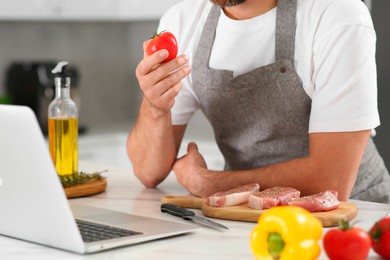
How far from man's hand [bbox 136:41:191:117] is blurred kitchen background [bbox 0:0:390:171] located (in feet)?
6.19

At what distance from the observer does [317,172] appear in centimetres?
199

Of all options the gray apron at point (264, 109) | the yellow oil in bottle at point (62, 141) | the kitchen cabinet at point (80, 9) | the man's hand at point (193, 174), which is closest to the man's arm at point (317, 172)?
the man's hand at point (193, 174)

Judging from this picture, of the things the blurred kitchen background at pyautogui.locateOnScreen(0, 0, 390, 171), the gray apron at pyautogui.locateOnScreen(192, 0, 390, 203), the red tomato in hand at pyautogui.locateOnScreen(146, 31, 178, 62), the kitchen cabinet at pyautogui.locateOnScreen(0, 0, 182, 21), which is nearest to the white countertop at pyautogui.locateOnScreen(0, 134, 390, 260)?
the gray apron at pyautogui.locateOnScreen(192, 0, 390, 203)

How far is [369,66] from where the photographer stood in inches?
79.2

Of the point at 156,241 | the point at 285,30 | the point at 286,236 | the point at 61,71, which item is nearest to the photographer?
the point at 286,236

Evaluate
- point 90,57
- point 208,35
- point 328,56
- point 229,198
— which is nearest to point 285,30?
point 328,56

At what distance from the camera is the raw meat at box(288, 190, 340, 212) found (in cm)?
171

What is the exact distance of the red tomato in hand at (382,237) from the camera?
4.45 ft

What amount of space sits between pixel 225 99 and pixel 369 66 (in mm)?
434

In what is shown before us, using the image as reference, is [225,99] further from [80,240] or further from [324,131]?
[80,240]

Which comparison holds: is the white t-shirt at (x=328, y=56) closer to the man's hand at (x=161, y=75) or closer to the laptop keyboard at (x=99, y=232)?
the man's hand at (x=161, y=75)

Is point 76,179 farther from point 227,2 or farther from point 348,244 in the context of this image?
point 348,244

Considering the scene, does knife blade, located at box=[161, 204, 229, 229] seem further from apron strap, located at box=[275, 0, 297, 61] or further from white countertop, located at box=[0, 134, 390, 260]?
apron strap, located at box=[275, 0, 297, 61]

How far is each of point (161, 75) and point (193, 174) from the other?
29 cm
